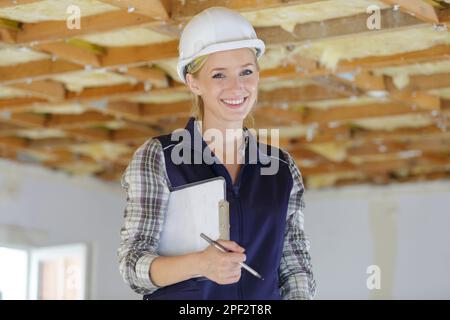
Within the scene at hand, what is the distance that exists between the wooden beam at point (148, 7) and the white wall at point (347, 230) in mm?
3829

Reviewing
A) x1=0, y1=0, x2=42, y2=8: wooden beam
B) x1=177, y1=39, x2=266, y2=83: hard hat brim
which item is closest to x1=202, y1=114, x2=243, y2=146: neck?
x1=177, y1=39, x2=266, y2=83: hard hat brim

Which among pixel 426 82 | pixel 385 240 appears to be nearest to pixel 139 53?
pixel 426 82

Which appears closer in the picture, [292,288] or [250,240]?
[250,240]

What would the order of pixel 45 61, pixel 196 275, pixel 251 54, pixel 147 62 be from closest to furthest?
pixel 196 275 → pixel 251 54 → pixel 147 62 → pixel 45 61

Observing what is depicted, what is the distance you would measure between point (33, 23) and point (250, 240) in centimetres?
241

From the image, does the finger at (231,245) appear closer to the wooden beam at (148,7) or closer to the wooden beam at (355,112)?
the wooden beam at (148,7)

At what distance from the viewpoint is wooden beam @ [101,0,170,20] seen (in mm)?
3303

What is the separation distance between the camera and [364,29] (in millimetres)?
3643

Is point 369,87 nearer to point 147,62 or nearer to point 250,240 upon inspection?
point 147,62

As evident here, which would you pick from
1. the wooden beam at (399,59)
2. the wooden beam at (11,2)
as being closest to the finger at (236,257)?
the wooden beam at (11,2)

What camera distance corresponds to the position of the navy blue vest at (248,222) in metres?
1.69

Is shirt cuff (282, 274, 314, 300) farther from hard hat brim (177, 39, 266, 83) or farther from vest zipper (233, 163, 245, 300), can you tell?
hard hat brim (177, 39, 266, 83)

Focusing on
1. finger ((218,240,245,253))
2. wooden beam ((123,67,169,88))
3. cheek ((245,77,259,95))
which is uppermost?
wooden beam ((123,67,169,88))

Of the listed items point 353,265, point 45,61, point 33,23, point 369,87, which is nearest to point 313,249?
point 353,265
